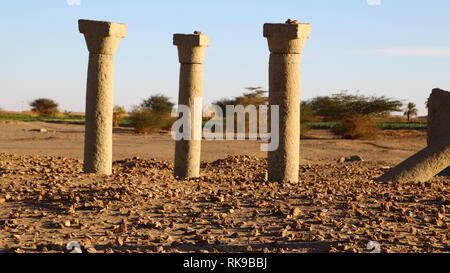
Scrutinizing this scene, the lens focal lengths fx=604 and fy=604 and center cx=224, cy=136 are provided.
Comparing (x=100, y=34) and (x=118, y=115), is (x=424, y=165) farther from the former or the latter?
(x=118, y=115)

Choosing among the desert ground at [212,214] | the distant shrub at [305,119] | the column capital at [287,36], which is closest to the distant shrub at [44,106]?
the distant shrub at [305,119]

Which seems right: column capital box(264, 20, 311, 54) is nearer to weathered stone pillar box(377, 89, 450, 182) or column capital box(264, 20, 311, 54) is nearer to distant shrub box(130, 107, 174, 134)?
weathered stone pillar box(377, 89, 450, 182)

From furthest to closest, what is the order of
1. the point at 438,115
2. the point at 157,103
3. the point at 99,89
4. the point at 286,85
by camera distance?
the point at 157,103 < the point at 438,115 < the point at 99,89 < the point at 286,85

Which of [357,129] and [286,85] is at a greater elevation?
[286,85]

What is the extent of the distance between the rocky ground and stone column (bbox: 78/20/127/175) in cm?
88

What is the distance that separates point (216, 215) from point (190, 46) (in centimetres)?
531

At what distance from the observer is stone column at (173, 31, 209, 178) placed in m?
13.1

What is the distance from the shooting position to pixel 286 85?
1153 centimetres

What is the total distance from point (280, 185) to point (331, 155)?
12.7 m

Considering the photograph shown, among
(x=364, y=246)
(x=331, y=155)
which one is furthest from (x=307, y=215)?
(x=331, y=155)

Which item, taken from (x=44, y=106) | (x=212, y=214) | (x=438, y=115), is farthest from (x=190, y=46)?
(x=44, y=106)

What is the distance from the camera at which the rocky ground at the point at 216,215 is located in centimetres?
766

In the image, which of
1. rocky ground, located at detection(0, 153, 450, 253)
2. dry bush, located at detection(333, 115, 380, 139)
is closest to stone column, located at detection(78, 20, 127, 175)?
rocky ground, located at detection(0, 153, 450, 253)
